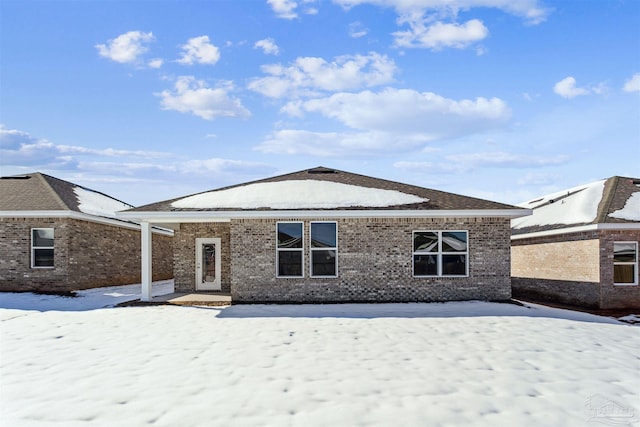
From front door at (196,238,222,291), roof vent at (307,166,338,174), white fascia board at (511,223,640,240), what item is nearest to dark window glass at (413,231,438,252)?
white fascia board at (511,223,640,240)

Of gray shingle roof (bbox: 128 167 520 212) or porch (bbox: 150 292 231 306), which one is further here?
gray shingle roof (bbox: 128 167 520 212)

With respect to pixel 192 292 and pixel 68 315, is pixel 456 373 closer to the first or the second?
pixel 68 315

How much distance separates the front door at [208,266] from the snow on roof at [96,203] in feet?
14.8

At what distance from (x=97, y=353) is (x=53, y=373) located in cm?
112

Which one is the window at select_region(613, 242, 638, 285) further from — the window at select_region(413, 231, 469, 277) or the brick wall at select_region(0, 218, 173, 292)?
the brick wall at select_region(0, 218, 173, 292)

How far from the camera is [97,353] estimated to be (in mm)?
7625

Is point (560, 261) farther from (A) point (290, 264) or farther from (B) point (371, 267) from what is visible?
(A) point (290, 264)

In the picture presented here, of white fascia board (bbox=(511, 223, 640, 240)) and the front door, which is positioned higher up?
white fascia board (bbox=(511, 223, 640, 240))

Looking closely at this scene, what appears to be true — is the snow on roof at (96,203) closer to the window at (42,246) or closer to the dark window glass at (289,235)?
the window at (42,246)

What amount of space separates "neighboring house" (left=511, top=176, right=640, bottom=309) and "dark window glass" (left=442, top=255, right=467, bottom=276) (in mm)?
4078

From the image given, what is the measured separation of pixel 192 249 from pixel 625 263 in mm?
14067

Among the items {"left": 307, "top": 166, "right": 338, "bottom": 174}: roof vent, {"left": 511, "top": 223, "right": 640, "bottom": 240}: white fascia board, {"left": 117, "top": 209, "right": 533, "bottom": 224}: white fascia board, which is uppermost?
{"left": 307, "top": 166, "right": 338, "bottom": 174}: roof vent

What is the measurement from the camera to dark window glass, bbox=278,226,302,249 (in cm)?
1312

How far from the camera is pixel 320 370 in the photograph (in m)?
6.61
